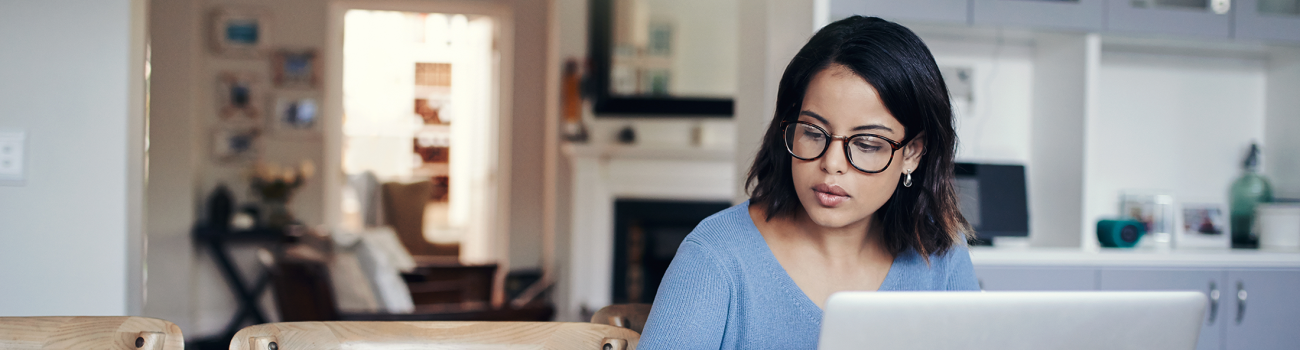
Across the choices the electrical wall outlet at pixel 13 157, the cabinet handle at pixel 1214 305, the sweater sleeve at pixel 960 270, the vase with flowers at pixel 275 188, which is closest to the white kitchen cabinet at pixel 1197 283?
the cabinet handle at pixel 1214 305

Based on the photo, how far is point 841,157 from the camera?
0.98 m

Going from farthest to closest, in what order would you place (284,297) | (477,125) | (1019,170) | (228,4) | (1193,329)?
(477,125) < (228,4) < (284,297) < (1019,170) < (1193,329)

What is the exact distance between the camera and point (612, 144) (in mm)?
4141

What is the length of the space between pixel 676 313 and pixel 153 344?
0.68 m

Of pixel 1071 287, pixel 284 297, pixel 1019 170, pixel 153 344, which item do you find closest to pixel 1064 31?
pixel 1019 170

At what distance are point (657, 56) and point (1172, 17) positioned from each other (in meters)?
2.38

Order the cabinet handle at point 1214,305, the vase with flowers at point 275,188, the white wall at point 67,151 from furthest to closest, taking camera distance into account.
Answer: the vase with flowers at point 275,188, the cabinet handle at point 1214,305, the white wall at point 67,151

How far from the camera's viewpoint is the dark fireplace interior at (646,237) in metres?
4.16

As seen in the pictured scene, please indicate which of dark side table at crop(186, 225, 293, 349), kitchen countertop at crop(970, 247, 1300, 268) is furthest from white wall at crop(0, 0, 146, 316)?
dark side table at crop(186, 225, 293, 349)

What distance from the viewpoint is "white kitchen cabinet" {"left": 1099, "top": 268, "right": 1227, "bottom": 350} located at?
2090mm

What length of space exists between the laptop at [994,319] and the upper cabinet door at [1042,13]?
4.80 feet

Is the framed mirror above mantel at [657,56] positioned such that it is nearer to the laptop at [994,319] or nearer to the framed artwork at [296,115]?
the framed artwork at [296,115]

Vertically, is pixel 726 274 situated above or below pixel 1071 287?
above

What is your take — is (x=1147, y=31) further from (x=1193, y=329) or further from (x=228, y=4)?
(x=228, y=4)
